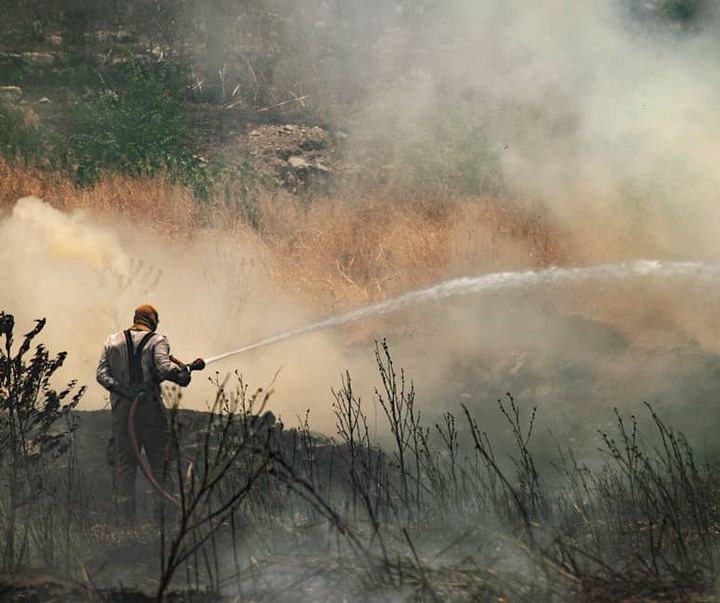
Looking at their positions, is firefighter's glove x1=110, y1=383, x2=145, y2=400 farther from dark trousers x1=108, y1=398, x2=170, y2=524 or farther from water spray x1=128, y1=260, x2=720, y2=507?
water spray x1=128, y1=260, x2=720, y2=507

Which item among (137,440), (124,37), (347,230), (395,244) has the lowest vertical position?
(137,440)

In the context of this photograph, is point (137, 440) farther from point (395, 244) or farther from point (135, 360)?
point (395, 244)

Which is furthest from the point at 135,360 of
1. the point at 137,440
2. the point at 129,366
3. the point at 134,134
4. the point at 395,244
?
the point at 134,134

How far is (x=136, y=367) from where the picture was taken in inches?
331

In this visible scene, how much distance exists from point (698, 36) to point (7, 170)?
11513 mm

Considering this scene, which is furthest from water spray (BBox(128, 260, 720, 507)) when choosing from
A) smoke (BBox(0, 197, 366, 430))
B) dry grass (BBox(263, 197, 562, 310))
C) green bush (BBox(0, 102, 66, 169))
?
green bush (BBox(0, 102, 66, 169))

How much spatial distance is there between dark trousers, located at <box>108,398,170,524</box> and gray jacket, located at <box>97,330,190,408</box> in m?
0.11

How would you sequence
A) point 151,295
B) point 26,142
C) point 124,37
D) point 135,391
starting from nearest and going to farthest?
1. point 135,391
2. point 151,295
3. point 26,142
4. point 124,37

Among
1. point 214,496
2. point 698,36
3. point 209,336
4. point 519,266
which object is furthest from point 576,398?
A: point 698,36

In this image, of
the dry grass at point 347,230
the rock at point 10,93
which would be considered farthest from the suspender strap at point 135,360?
the rock at point 10,93

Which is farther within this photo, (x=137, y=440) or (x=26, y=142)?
(x=26, y=142)

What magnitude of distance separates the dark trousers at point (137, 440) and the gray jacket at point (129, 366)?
0.11 meters

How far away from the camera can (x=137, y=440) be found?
332 inches

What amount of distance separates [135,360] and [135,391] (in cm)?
27
